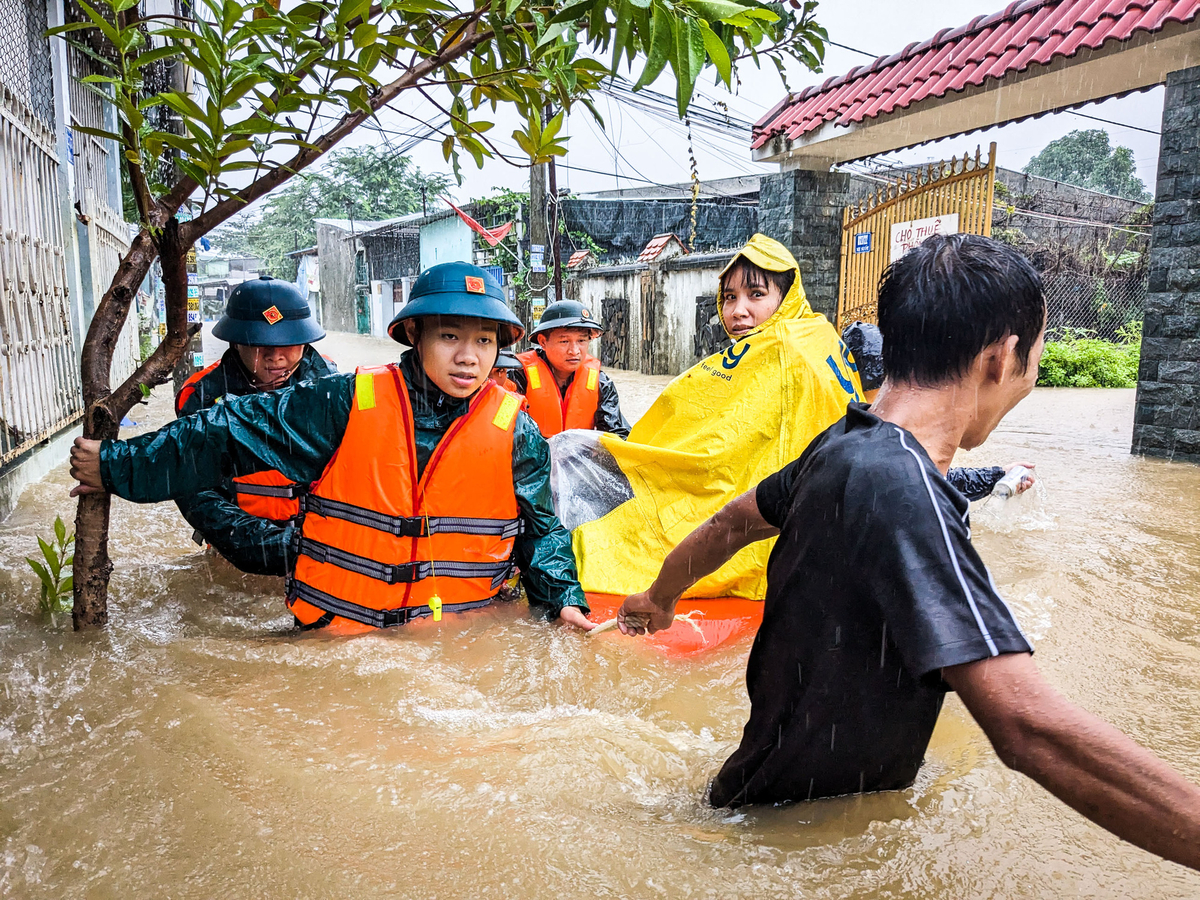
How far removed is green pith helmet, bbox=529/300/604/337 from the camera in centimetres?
546

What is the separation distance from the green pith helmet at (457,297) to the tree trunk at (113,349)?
662 mm

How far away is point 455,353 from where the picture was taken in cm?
282

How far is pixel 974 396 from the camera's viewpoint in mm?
1325

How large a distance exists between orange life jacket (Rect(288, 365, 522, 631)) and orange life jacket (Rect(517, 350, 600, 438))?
8.06 feet

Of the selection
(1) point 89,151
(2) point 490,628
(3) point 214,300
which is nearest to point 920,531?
(2) point 490,628

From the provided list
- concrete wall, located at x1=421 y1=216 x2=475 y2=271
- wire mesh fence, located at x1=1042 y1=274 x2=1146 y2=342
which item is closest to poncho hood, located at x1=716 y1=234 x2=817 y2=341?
wire mesh fence, located at x1=1042 y1=274 x2=1146 y2=342

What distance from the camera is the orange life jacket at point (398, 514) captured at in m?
2.83

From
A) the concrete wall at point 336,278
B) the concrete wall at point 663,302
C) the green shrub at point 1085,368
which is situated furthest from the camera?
the concrete wall at point 336,278

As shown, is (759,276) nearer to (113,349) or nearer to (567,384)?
(567,384)

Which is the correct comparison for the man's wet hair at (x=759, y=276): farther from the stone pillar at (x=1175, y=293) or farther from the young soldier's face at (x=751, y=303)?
the stone pillar at (x=1175, y=293)

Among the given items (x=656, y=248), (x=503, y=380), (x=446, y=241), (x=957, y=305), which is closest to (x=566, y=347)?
(x=503, y=380)

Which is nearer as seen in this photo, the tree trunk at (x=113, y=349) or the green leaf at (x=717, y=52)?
the green leaf at (x=717, y=52)

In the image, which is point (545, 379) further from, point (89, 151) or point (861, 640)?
point (89, 151)

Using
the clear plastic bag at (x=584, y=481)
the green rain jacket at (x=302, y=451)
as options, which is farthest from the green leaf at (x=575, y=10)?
the clear plastic bag at (x=584, y=481)
